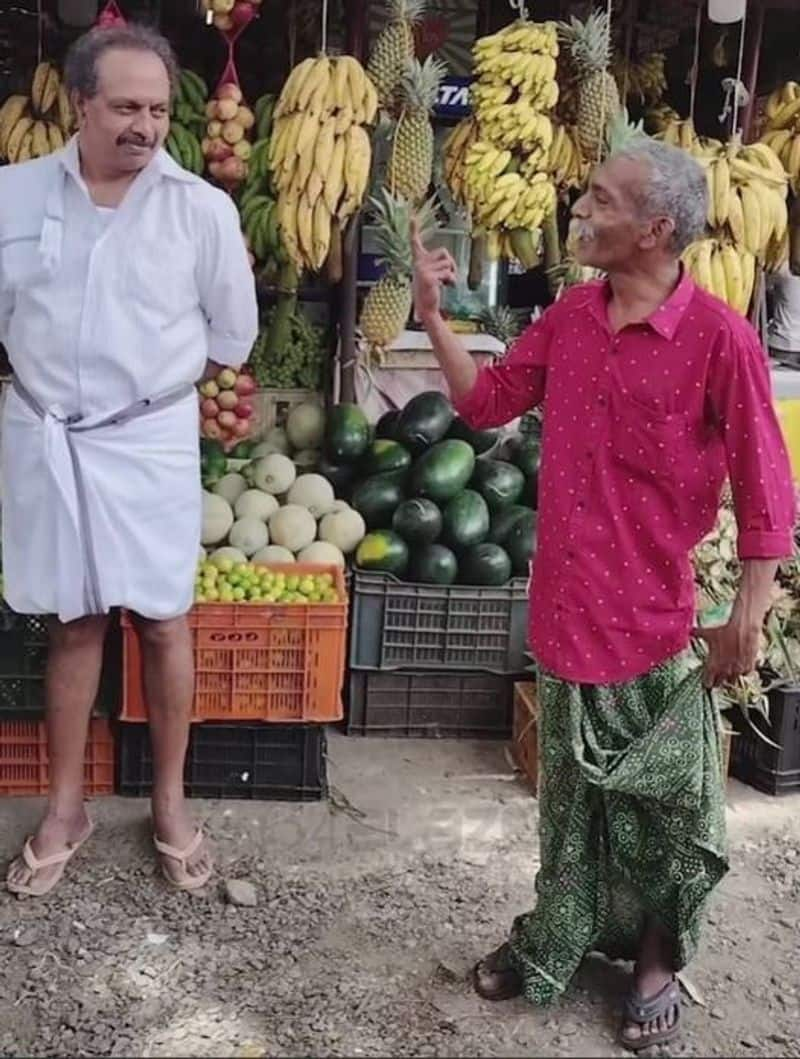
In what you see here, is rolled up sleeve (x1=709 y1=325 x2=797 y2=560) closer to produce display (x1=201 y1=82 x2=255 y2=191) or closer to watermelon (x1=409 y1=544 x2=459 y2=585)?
watermelon (x1=409 y1=544 x2=459 y2=585)

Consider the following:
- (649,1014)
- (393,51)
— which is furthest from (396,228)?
(649,1014)

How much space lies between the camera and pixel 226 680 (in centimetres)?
366

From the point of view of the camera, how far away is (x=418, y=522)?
4.21 meters

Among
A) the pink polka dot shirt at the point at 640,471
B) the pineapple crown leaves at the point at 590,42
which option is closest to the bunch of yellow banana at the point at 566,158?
the pineapple crown leaves at the point at 590,42

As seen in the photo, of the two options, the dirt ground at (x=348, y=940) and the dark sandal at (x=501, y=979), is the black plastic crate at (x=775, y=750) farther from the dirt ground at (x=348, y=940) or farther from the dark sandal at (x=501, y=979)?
the dark sandal at (x=501, y=979)

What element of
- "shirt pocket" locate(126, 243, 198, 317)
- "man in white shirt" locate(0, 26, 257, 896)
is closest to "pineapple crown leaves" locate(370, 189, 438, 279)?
"man in white shirt" locate(0, 26, 257, 896)

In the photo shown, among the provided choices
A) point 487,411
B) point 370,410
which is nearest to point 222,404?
point 370,410

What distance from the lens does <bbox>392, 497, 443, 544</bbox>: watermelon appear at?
166 inches

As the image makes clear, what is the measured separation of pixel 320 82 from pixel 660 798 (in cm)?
238

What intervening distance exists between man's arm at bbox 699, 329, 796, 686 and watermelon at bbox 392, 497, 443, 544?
1.84m

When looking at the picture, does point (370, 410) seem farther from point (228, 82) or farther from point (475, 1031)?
point (475, 1031)

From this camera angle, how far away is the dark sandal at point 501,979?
2.88 metres

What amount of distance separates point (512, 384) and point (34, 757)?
5.84 ft

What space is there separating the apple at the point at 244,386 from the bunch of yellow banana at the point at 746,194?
1500 mm
